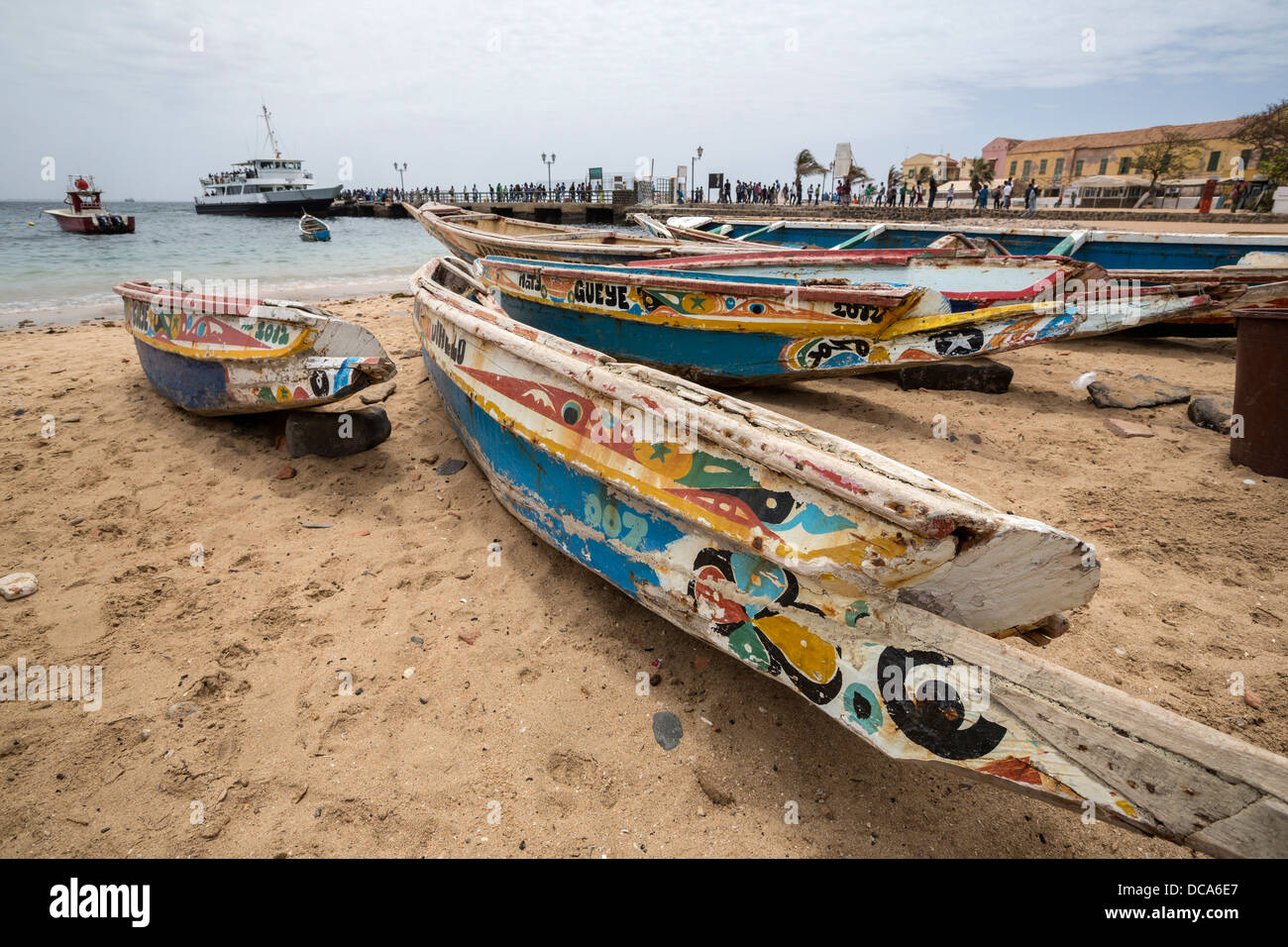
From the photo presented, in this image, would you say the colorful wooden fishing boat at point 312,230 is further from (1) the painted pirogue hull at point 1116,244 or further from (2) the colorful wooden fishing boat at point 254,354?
(2) the colorful wooden fishing boat at point 254,354

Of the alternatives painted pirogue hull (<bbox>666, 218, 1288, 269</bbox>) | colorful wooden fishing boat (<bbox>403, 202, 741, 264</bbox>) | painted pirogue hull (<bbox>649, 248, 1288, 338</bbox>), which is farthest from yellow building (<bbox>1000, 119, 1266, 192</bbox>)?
colorful wooden fishing boat (<bbox>403, 202, 741, 264</bbox>)

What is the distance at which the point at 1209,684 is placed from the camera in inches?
85.6

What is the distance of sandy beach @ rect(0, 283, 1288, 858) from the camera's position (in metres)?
1.76

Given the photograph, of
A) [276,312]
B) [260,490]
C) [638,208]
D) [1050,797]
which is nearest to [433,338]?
[276,312]

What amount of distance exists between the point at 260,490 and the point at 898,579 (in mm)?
3641

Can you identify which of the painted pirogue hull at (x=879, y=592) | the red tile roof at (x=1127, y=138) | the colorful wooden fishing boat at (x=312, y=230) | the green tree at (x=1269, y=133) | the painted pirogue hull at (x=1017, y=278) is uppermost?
the red tile roof at (x=1127, y=138)

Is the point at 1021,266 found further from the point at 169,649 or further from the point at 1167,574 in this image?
the point at 169,649

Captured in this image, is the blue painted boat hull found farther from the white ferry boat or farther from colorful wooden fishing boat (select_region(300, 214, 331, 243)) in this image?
the white ferry boat

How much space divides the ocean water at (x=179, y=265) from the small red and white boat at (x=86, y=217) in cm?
61

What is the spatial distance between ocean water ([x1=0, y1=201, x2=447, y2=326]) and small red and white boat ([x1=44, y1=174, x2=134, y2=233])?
0.61m

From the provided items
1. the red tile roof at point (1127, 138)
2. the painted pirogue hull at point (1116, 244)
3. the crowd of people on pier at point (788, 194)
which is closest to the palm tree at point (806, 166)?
the crowd of people on pier at point (788, 194)

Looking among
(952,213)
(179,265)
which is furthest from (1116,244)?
(179,265)

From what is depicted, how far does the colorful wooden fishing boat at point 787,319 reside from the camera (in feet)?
14.9

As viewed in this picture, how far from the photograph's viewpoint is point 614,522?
7.52 feet
